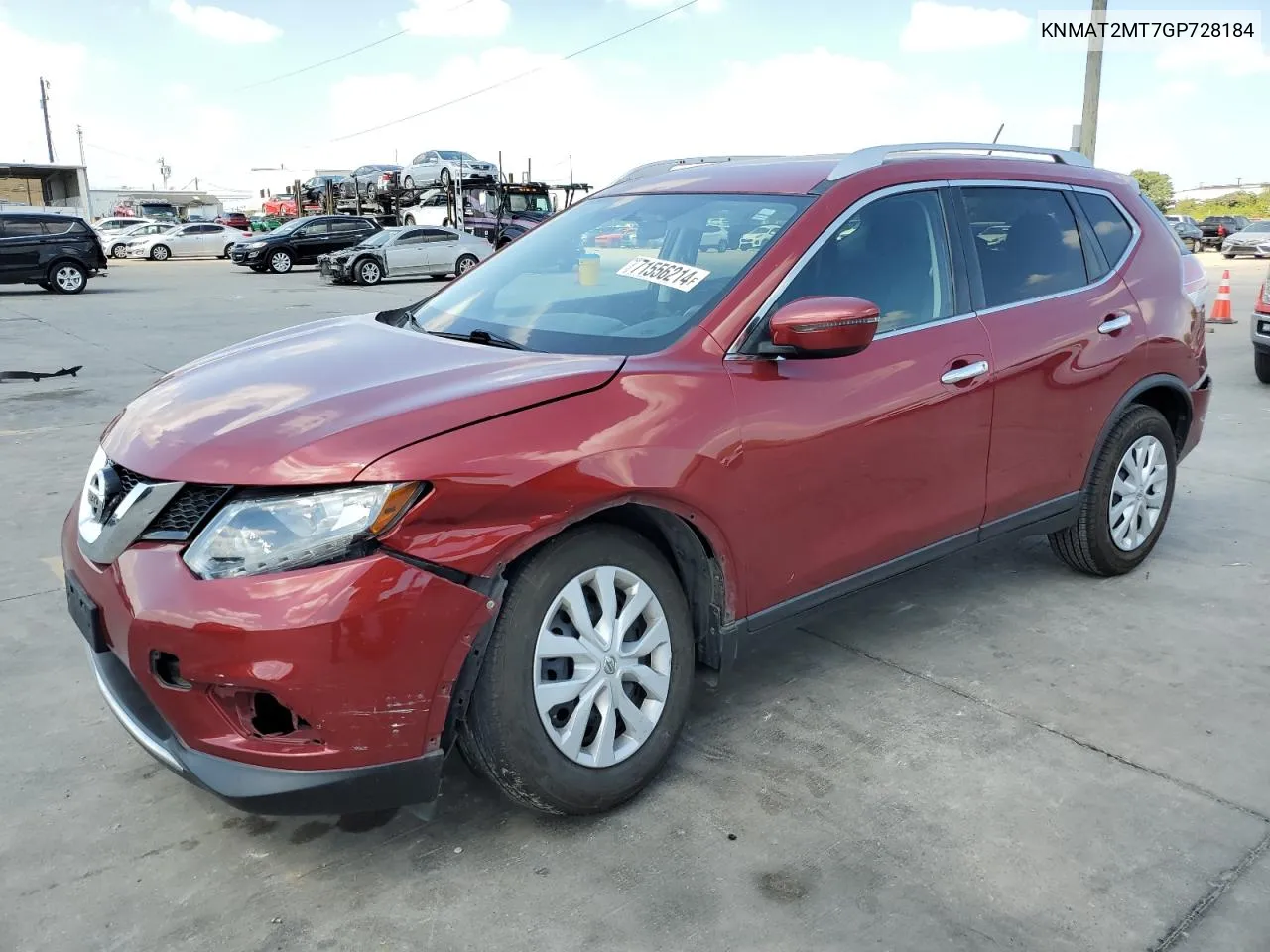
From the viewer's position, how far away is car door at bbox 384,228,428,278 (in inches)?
944

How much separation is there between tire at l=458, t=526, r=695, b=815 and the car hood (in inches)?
16.3

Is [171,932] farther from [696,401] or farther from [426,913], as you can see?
[696,401]

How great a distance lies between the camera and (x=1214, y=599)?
434 centimetres

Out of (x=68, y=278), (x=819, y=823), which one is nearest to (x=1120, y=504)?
(x=819, y=823)

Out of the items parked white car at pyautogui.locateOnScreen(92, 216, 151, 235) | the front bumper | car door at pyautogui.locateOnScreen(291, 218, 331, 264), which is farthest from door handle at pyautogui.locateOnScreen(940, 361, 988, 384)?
parked white car at pyautogui.locateOnScreen(92, 216, 151, 235)

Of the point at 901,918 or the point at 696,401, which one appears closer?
the point at 901,918

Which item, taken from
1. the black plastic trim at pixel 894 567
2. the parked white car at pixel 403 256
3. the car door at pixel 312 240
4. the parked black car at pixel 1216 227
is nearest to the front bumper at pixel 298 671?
the black plastic trim at pixel 894 567

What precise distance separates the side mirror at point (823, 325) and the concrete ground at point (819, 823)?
94cm

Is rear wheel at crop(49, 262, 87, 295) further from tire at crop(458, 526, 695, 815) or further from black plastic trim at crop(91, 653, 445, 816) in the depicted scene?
tire at crop(458, 526, 695, 815)

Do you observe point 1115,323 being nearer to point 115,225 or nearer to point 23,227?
point 23,227

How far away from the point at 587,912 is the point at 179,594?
1175 millimetres

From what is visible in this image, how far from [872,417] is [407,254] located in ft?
73.7

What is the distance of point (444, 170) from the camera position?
103 ft

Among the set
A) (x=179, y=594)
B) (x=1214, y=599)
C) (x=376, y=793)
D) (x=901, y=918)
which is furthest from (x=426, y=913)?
(x=1214, y=599)
